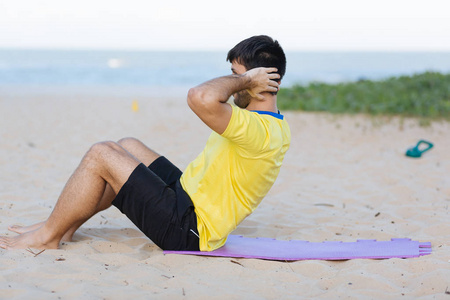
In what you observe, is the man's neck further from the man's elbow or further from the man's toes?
the man's toes

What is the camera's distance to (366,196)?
489cm

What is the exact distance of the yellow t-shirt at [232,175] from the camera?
2.70m

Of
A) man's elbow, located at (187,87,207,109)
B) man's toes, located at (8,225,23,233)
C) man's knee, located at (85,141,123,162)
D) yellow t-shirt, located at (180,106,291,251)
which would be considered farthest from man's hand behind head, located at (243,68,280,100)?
man's toes, located at (8,225,23,233)

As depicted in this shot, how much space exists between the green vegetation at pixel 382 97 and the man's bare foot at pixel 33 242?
708 centimetres

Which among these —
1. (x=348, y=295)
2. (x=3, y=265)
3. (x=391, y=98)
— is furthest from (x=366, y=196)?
(x=391, y=98)

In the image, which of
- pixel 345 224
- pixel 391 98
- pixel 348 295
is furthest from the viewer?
pixel 391 98

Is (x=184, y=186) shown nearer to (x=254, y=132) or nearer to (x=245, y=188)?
(x=245, y=188)

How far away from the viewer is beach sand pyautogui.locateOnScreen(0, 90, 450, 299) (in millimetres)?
2551

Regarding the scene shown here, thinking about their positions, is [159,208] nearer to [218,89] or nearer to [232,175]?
[232,175]

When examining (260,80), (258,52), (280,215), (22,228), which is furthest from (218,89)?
(280,215)

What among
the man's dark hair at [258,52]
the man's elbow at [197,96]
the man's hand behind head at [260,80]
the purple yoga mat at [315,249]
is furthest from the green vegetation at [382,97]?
the man's elbow at [197,96]

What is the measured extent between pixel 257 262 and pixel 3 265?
1.44m

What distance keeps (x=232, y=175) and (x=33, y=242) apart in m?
1.30

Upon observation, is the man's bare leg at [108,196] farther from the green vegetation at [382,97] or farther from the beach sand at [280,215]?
the green vegetation at [382,97]
